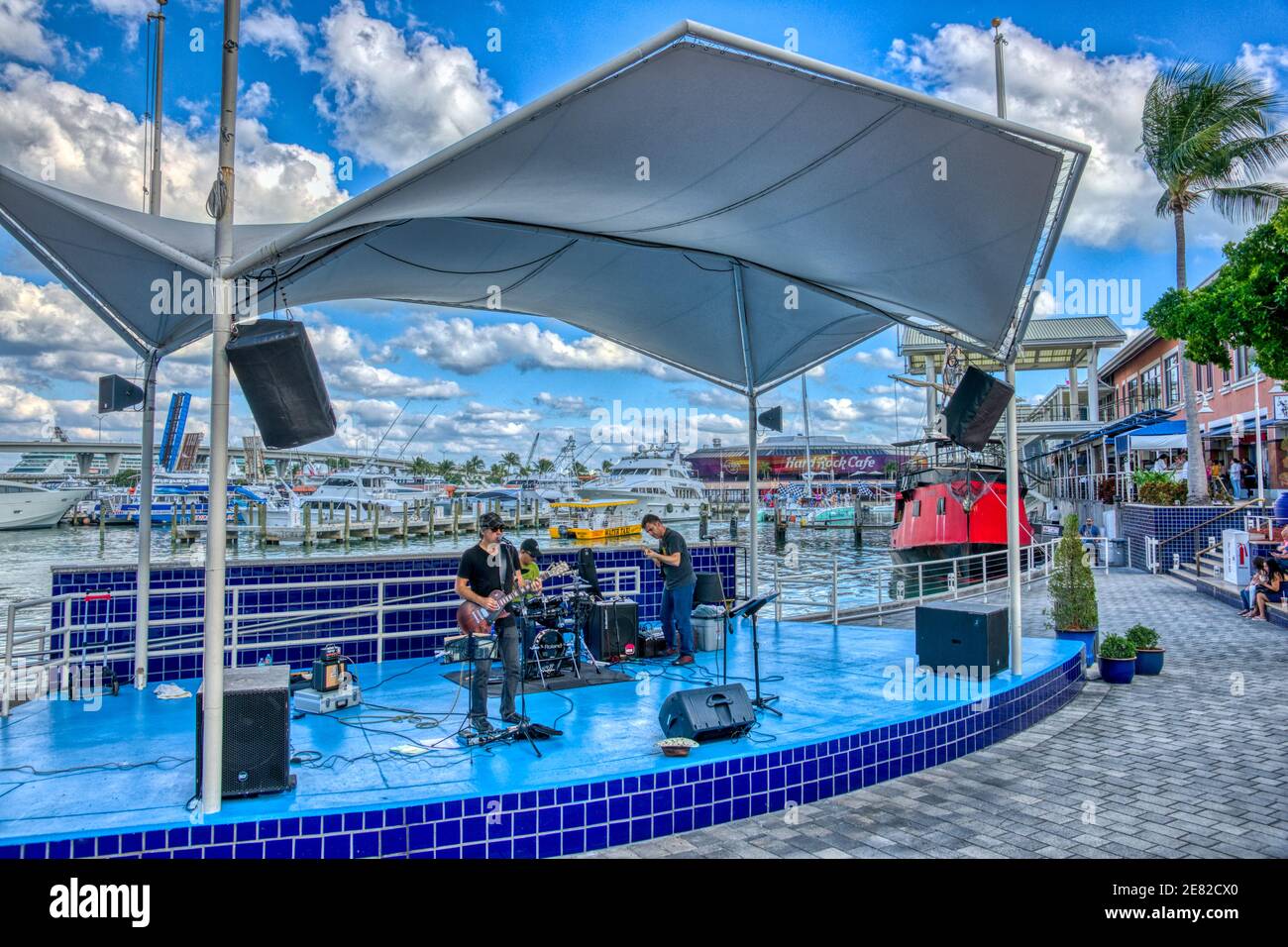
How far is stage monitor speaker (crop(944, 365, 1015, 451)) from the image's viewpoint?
23.5ft

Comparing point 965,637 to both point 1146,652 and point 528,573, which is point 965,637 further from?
point 528,573

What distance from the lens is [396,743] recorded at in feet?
17.2

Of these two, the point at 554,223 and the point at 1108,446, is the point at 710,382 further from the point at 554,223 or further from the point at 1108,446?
the point at 1108,446

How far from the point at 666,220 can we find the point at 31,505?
75.5 m

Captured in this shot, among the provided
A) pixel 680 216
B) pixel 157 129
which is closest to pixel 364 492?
pixel 157 129

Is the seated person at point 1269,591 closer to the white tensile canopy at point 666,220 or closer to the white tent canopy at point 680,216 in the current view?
the white tensile canopy at point 666,220

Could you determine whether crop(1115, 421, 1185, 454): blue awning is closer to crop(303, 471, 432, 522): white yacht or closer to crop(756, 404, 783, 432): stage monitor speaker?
crop(756, 404, 783, 432): stage monitor speaker

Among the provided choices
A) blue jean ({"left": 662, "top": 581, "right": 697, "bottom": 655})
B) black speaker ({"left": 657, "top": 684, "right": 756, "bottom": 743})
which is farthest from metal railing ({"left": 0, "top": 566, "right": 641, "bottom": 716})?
black speaker ({"left": 657, "top": 684, "right": 756, "bottom": 743})

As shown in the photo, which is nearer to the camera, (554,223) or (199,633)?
(554,223)

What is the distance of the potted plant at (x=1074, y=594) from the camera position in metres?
8.99

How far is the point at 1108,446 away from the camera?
39.1 meters

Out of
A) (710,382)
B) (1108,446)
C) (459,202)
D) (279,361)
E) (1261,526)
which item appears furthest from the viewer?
(1108,446)
